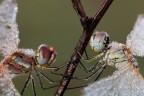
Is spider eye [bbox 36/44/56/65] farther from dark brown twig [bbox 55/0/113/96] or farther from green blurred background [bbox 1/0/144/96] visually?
green blurred background [bbox 1/0/144/96]

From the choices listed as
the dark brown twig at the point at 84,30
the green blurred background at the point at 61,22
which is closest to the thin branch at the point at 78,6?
the dark brown twig at the point at 84,30

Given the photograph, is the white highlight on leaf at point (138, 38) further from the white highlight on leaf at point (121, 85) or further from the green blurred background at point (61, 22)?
the green blurred background at point (61, 22)

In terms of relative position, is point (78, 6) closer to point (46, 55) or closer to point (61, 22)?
point (46, 55)

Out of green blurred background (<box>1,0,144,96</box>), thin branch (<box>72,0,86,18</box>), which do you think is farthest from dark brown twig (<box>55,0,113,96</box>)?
green blurred background (<box>1,0,144,96</box>)

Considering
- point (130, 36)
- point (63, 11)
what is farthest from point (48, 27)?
point (130, 36)

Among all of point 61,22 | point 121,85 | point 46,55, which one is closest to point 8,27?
point 46,55
